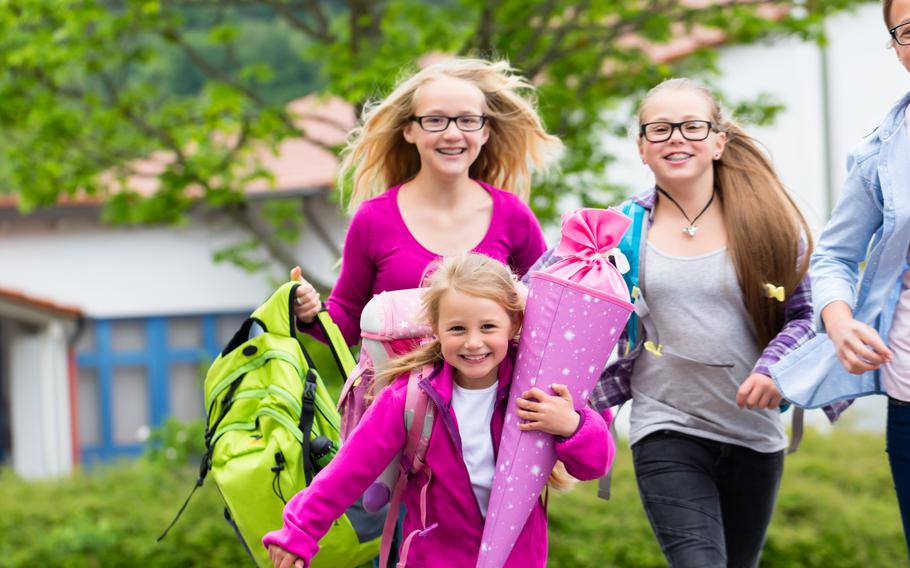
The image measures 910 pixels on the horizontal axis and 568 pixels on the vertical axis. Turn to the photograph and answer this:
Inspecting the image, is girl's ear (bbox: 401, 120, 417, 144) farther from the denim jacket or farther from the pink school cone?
the denim jacket

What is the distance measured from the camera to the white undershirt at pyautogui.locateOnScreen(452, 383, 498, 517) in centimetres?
292

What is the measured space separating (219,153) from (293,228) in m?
1.51

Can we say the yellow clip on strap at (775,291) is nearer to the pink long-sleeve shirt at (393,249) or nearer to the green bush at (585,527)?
the pink long-sleeve shirt at (393,249)

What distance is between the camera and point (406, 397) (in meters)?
2.92

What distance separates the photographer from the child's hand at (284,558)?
2818 millimetres

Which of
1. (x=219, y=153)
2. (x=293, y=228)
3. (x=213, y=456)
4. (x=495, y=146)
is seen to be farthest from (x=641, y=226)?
(x=293, y=228)

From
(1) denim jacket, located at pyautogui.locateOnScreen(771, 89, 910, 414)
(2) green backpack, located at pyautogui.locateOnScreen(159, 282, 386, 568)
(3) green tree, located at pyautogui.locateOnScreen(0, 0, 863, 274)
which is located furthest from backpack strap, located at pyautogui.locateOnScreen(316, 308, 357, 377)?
(3) green tree, located at pyautogui.locateOnScreen(0, 0, 863, 274)

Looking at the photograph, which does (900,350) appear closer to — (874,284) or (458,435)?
(874,284)

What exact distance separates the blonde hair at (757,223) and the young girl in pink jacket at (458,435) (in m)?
0.67

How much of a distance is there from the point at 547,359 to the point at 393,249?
88 cm

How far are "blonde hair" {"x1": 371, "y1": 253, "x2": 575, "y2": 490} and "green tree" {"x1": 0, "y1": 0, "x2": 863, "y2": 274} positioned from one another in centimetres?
556

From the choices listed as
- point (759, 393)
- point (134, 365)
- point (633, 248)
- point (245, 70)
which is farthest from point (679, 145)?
point (134, 365)

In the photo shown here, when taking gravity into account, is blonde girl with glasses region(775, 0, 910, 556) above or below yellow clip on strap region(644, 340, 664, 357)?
above

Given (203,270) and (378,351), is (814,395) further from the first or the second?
(203,270)
